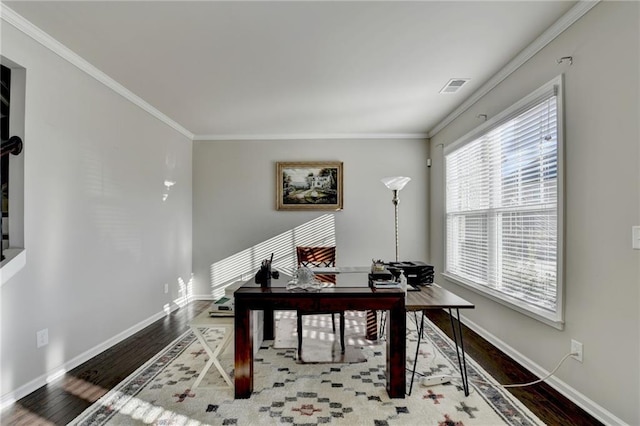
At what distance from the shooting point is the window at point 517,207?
239cm

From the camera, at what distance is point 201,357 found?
2924 mm

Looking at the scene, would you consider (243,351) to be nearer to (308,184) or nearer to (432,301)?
(432,301)

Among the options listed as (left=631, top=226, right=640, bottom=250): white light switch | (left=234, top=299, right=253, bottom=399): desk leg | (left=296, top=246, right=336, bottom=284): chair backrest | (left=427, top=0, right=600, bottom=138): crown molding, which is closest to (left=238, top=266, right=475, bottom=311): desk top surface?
(left=234, top=299, right=253, bottom=399): desk leg

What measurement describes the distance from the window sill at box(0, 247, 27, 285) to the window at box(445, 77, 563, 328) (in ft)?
11.7

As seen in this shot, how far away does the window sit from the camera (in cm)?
239

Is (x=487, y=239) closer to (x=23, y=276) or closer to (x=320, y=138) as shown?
(x=320, y=138)

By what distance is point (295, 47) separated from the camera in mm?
2621

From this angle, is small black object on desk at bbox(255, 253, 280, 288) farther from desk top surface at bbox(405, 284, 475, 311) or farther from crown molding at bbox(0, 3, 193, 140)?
crown molding at bbox(0, 3, 193, 140)

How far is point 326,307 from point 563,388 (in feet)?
5.41

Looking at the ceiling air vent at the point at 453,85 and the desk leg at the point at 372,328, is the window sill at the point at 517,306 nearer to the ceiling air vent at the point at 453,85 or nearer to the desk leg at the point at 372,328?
the desk leg at the point at 372,328

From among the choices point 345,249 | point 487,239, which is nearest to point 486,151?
point 487,239

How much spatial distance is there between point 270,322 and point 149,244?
5.61 ft

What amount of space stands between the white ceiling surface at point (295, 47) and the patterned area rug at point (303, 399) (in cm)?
246

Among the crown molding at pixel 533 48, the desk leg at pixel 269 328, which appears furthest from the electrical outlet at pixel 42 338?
the crown molding at pixel 533 48
